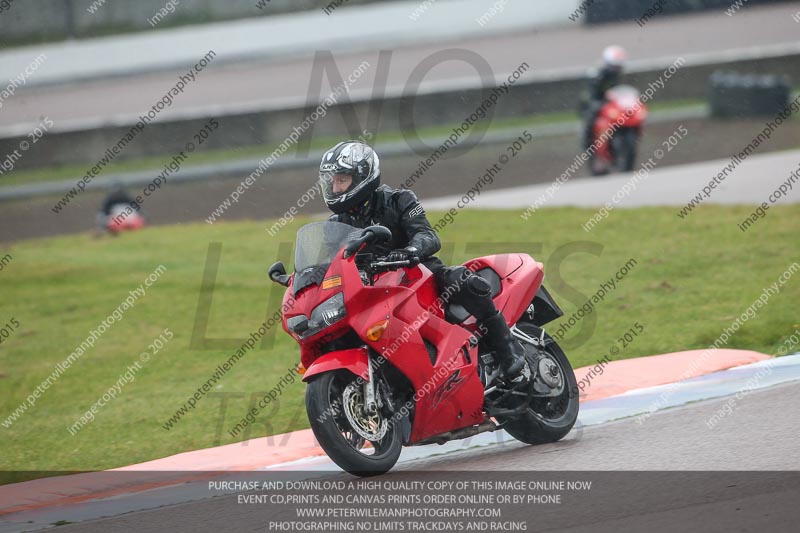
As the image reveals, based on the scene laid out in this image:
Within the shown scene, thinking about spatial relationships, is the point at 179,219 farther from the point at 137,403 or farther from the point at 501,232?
the point at 137,403

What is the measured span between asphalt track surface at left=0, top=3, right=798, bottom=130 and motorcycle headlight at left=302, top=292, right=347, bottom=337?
54.9ft

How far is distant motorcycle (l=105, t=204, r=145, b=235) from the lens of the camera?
18125 millimetres

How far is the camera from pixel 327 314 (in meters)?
6.45

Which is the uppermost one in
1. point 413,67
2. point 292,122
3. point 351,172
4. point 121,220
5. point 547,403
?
point 351,172

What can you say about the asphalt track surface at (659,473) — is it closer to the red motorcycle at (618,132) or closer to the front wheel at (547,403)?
the front wheel at (547,403)

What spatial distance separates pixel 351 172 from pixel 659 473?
2465mm

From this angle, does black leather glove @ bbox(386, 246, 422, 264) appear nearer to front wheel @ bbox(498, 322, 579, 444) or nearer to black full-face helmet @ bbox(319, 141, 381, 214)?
black full-face helmet @ bbox(319, 141, 381, 214)

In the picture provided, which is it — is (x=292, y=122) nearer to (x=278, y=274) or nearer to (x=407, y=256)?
(x=278, y=274)

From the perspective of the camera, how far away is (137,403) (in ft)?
32.7

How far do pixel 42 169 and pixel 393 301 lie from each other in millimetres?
17397

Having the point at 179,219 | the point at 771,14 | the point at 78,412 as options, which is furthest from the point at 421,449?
the point at 771,14

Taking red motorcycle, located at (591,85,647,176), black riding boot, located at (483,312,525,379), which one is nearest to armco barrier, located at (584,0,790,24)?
red motorcycle, located at (591,85,647,176)

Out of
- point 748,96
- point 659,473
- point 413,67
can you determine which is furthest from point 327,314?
point 413,67

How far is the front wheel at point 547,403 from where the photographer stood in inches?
290
